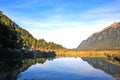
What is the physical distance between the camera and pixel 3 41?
74062 millimetres

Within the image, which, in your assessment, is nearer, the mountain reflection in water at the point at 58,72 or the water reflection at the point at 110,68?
the mountain reflection in water at the point at 58,72

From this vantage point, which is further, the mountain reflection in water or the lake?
the lake

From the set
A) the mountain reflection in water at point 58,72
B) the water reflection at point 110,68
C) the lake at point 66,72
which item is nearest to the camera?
the mountain reflection in water at point 58,72

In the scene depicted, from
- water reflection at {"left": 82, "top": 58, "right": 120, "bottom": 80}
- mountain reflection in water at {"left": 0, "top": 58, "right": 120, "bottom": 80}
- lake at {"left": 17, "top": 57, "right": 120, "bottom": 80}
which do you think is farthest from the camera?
water reflection at {"left": 82, "top": 58, "right": 120, "bottom": 80}

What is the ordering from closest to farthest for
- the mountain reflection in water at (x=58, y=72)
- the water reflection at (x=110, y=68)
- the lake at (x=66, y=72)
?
1. the mountain reflection in water at (x=58, y=72)
2. the lake at (x=66, y=72)
3. the water reflection at (x=110, y=68)

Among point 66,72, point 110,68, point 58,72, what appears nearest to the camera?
point 58,72

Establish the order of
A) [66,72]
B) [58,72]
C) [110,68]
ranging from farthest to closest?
[110,68]
[66,72]
[58,72]

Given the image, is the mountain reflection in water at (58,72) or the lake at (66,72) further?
the lake at (66,72)

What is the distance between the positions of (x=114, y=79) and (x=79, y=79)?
5.98 m

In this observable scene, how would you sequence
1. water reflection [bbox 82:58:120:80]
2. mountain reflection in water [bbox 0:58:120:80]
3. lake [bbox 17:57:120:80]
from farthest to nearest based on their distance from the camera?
water reflection [bbox 82:58:120:80] → lake [bbox 17:57:120:80] → mountain reflection in water [bbox 0:58:120:80]

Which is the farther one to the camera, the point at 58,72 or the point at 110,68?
the point at 110,68

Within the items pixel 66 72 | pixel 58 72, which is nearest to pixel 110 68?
pixel 66 72

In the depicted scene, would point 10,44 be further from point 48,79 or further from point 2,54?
point 48,79

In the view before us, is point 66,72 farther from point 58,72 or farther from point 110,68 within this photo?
point 110,68
